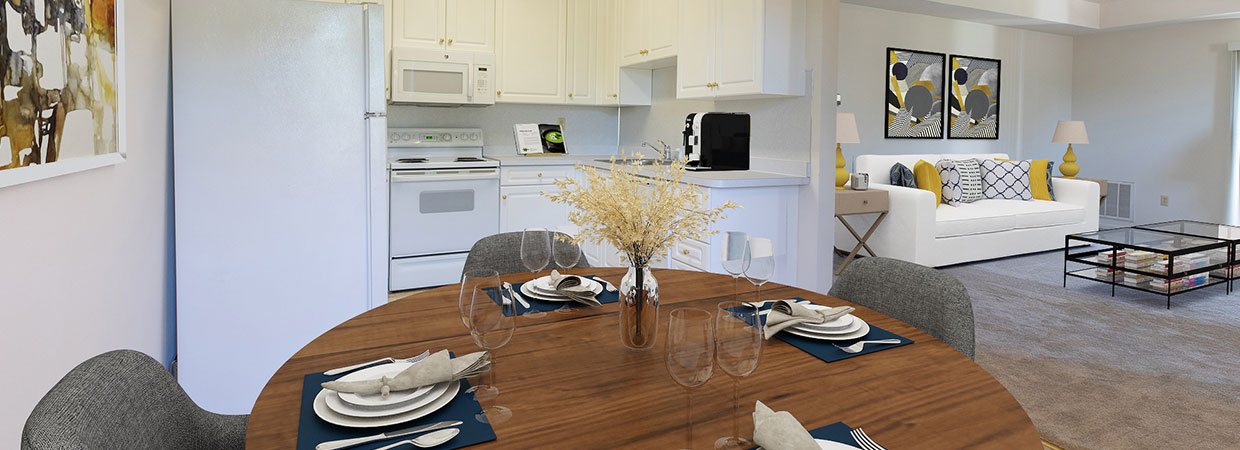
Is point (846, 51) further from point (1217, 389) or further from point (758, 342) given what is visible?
point (758, 342)

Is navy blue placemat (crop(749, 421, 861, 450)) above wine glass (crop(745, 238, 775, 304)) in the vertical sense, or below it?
below

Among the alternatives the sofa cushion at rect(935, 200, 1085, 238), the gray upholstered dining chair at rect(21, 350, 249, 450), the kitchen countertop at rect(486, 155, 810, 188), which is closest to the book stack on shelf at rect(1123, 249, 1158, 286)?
the sofa cushion at rect(935, 200, 1085, 238)

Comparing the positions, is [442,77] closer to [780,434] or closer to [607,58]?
[607,58]

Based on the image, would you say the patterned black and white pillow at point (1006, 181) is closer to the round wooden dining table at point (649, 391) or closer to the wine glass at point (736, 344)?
the round wooden dining table at point (649, 391)

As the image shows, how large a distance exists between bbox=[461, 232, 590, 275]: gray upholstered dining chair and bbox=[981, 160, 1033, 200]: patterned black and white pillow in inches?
203

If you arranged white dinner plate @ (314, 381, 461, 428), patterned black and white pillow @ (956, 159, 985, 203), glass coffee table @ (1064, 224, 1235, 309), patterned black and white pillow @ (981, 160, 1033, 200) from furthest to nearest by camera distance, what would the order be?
patterned black and white pillow @ (981, 160, 1033, 200) → patterned black and white pillow @ (956, 159, 985, 203) → glass coffee table @ (1064, 224, 1235, 309) → white dinner plate @ (314, 381, 461, 428)

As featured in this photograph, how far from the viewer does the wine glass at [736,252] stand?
4.71ft

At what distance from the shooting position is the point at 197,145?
2518 millimetres

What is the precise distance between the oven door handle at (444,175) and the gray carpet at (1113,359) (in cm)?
297

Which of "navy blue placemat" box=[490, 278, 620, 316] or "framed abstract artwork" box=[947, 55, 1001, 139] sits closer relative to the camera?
"navy blue placemat" box=[490, 278, 620, 316]

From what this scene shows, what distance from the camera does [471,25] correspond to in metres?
4.66

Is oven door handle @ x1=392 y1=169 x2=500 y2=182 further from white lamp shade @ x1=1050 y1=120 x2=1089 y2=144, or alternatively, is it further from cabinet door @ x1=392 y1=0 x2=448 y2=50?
white lamp shade @ x1=1050 y1=120 x2=1089 y2=144

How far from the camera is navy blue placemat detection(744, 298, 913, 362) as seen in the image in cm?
126

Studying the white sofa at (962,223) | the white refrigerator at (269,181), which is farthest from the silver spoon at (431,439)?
the white sofa at (962,223)
